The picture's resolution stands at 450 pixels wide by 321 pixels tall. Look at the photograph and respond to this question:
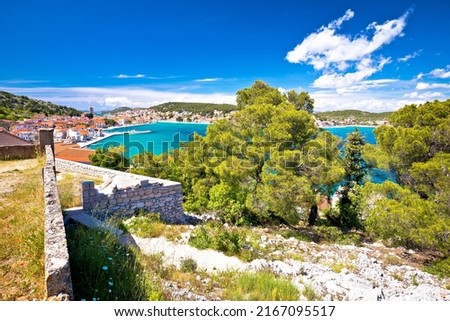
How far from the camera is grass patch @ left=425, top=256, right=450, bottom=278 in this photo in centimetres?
817

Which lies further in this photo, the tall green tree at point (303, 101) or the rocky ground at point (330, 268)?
the tall green tree at point (303, 101)

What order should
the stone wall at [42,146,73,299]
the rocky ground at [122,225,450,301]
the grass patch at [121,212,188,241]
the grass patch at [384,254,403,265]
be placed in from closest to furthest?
1. the stone wall at [42,146,73,299]
2. the rocky ground at [122,225,450,301]
3. the grass patch at [121,212,188,241]
4. the grass patch at [384,254,403,265]

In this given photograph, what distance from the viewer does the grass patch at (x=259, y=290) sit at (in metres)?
4.42

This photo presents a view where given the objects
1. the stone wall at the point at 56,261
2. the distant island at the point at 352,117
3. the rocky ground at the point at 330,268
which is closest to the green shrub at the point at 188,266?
the rocky ground at the point at 330,268

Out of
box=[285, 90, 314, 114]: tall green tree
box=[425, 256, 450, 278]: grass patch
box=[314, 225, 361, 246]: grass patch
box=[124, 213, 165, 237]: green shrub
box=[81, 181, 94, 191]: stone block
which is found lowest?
box=[314, 225, 361, 246]: grass patch

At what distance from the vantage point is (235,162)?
12.8m

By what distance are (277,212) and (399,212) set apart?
4381mm

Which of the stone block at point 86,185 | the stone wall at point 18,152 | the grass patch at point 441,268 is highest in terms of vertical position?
the stone wall at point 18,152

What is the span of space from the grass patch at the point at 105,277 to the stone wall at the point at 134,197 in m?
3.56

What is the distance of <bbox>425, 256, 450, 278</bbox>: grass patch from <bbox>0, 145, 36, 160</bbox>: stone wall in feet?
54.1

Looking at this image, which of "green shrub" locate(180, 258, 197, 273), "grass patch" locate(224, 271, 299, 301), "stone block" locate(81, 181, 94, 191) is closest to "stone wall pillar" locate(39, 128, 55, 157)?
"stone block" locate(81, 181, 94, 191)

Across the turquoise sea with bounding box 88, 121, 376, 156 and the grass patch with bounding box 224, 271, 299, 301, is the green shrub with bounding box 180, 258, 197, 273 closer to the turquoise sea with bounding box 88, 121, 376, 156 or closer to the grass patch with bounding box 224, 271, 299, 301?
the grass patch with bounding box 224, 271, 299, 301

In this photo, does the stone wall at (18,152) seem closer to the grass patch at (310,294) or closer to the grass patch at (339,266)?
the grass patch at (339,266)

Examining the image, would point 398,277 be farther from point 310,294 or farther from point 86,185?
point 86,185
